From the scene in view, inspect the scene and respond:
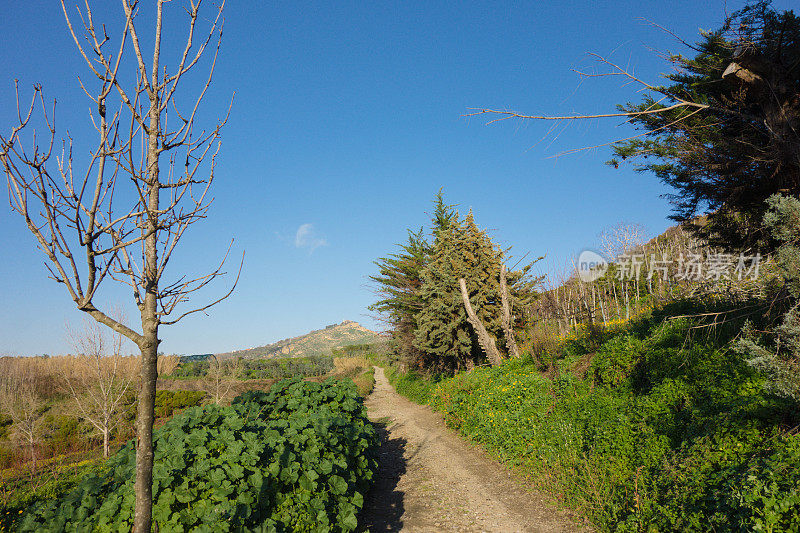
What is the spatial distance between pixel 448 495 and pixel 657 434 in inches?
144

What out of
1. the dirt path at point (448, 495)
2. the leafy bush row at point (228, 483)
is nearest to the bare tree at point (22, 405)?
the dirt path at point (448, 495)

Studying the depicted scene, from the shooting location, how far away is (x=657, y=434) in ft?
17.4

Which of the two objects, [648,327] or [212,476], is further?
[648,327]

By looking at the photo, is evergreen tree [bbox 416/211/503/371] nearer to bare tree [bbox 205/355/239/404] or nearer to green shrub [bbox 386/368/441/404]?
green shrub [bbox 386/368/441/404]

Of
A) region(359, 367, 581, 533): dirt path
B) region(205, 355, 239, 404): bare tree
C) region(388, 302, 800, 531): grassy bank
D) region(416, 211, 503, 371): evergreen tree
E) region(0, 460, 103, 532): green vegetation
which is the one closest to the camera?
region(388, 302, 800, 531): grassy bank

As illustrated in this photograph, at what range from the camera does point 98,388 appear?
19.0m

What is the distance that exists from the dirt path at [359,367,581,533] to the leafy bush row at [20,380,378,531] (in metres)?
1.65

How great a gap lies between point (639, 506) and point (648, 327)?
185 inches

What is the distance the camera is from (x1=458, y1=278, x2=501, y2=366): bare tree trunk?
13.5 metres

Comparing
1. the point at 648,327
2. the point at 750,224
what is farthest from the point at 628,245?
the point at 750,224

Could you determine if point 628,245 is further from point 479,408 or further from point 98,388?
point 98,388

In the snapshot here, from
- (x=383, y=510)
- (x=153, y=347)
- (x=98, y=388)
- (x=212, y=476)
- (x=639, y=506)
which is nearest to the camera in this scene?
(x=153, y=347)

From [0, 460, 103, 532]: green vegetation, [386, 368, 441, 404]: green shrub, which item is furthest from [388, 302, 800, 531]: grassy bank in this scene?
[0, 460, 103, 532]: green vegetation

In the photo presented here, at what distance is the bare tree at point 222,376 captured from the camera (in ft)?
76.2
